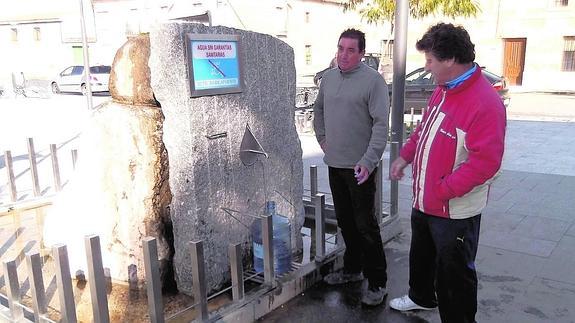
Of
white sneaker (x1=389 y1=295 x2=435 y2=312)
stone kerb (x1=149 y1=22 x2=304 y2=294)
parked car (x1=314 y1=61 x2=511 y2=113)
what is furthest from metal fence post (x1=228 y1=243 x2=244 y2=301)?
parked car (x1=314 y1=61 x2=511 y2=113)

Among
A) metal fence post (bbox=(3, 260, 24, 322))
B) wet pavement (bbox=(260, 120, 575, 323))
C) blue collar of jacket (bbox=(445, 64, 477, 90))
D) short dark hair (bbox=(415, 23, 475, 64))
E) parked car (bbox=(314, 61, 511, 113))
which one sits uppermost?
short dark hair (bbox=(415, 23, 475, 64))

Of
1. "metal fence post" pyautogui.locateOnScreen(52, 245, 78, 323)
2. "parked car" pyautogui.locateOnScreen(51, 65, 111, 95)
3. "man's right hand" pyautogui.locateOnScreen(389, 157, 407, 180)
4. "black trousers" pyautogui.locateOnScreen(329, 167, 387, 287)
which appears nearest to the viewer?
"metal fence post" pyautogui.locateOnScreen(52, 245, 78, 323)

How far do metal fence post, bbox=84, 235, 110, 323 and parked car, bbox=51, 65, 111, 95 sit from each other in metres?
21.3

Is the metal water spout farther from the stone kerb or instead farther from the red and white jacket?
Result: the red and white jacket

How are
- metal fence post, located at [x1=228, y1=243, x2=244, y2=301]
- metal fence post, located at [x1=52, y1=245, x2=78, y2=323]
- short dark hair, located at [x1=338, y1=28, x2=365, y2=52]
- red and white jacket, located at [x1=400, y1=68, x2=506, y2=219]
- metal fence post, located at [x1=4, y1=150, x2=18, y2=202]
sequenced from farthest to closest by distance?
metal fence post, located at [x1=4, y1=150, x2=18, y2=202] → short dark hair, located at [x1=338, y1=28, x2=365, y2=52] → metal fence post, located at [x1=228, y1=243, x2=244, y2=301] → metal fence post, located at [x1=52, y1=245, x2=78, y2=323] → red and white jacket, located at [x1=400, y1=68, x2=506, y2=219]

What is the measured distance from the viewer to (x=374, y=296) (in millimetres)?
3516

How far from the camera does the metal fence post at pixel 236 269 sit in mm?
3076

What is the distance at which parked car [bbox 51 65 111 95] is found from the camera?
22.5 metres

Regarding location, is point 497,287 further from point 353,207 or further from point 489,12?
point 489,12

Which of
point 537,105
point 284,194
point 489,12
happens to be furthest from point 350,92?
point 489,12

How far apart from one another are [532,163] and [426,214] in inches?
230

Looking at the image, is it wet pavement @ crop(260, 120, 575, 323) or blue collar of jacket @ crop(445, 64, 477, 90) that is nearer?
blue collar of jacket @ crop(445, 64, 477, 90)

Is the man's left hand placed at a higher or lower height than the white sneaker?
higher

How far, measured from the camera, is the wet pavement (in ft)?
11.2
